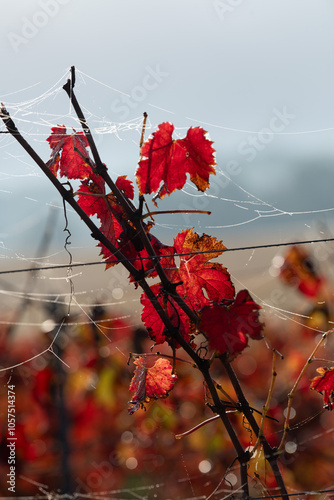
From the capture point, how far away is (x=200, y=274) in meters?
0.81

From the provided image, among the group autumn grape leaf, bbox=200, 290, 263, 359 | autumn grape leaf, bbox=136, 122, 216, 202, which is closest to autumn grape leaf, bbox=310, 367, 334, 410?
autumn grape leaf, bbox=200, 290, 263, 359

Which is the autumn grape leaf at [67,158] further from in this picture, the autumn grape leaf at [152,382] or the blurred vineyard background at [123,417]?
the blurred vineyard background at [123,417]

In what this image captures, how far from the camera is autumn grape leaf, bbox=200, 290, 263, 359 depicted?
2.18 ft

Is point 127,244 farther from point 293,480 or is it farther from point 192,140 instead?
point 293,480

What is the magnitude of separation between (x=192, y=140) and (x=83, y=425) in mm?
1606

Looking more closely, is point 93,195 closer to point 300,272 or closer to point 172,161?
point 172,161

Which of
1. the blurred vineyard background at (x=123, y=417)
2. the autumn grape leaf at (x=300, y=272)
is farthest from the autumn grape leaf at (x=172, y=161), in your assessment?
the autumn grape leaf at (x=300, y=272)

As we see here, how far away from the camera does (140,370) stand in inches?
33.4

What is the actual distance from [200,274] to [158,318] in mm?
96

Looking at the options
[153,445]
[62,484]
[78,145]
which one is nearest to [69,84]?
[78,145]

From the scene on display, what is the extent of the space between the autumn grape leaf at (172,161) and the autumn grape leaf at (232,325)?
0.63ft

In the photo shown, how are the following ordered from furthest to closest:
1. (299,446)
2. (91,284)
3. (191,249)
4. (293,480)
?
(91,284) → (299,446) → (293,480) → (191,249)

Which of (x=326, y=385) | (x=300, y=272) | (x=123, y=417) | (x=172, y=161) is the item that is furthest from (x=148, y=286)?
(x=300, y=272)

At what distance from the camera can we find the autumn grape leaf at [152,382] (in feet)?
2.66
